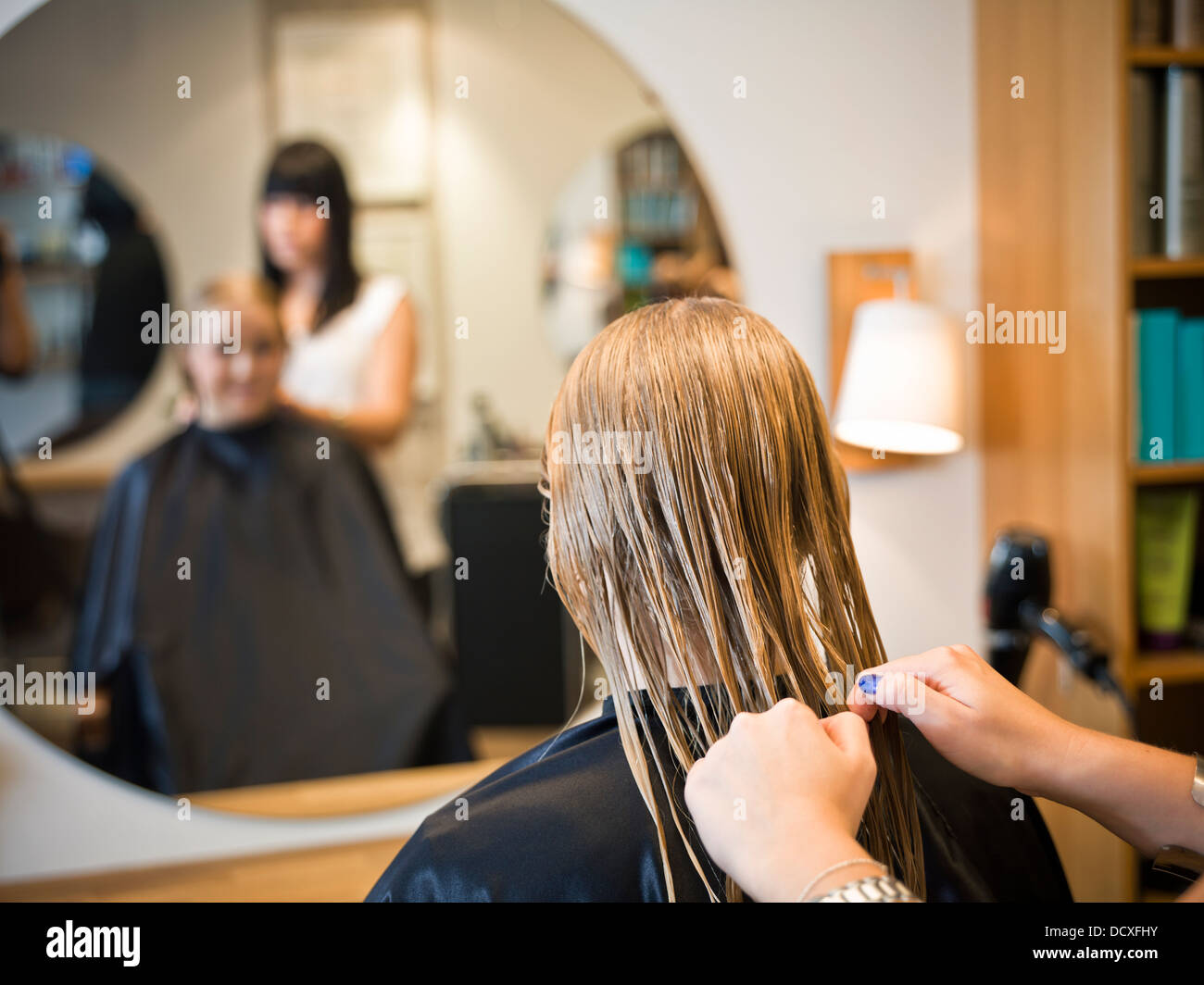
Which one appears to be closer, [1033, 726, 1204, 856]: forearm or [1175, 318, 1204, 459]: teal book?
[1033, 726, 1204, 856]: forearm

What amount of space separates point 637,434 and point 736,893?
392mm

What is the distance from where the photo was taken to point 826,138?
183cm

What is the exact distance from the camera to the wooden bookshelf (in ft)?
5.59

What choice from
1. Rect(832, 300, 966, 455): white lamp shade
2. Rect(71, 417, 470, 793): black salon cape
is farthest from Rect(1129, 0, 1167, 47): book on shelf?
Rect(71, 417, 470, 793): black salon cape

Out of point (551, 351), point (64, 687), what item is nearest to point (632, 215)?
point (551, 351)

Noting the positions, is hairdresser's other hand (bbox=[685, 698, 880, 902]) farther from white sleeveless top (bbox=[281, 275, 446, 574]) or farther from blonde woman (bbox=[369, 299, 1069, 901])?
white sleeveless top (bbox=[281, 275, 446, 574])

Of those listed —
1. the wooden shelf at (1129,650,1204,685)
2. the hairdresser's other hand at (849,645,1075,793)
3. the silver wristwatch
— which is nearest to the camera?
the silver wristwatch

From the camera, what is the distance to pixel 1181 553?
1.79 meters

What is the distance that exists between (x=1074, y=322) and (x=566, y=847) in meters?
1.57

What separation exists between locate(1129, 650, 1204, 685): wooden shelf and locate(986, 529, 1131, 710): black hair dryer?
0.14m

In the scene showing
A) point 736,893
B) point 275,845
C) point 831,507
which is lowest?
point 275,845

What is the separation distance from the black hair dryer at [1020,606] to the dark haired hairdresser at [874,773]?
96cm
